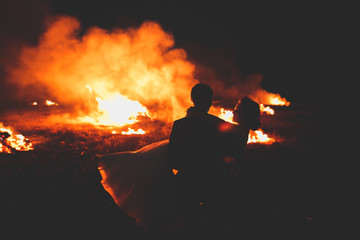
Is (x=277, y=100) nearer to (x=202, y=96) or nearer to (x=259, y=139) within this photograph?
(x=259, y=139)

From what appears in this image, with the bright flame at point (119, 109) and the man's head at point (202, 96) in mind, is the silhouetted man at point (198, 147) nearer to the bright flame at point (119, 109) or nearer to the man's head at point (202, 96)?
the man's head at point (202, 96)

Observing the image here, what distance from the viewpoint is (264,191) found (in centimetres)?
475

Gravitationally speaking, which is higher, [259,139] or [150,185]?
[259,139]

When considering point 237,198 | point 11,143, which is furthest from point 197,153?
point 11,143

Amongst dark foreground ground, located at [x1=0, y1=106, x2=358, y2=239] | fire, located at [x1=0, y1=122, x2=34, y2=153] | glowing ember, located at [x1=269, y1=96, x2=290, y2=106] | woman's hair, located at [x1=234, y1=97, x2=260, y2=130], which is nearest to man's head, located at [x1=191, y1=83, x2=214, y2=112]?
woman's hair, located at [x1=234, y1=97, x2=260, y2=130]

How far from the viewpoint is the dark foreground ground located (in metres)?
3.52

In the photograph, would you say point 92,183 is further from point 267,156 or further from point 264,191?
point 267,156

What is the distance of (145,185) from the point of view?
2.61 m

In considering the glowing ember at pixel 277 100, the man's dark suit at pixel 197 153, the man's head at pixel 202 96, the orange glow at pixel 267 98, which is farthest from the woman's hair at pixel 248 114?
the glowing ember at pixel 277 100

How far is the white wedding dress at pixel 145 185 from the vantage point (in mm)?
2545

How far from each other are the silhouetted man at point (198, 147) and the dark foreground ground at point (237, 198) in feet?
2.36

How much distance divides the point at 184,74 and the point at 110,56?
5.23m

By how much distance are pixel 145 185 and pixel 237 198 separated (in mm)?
2640

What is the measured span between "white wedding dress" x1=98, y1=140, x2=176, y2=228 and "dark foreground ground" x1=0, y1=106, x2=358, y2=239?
30 centimetres
